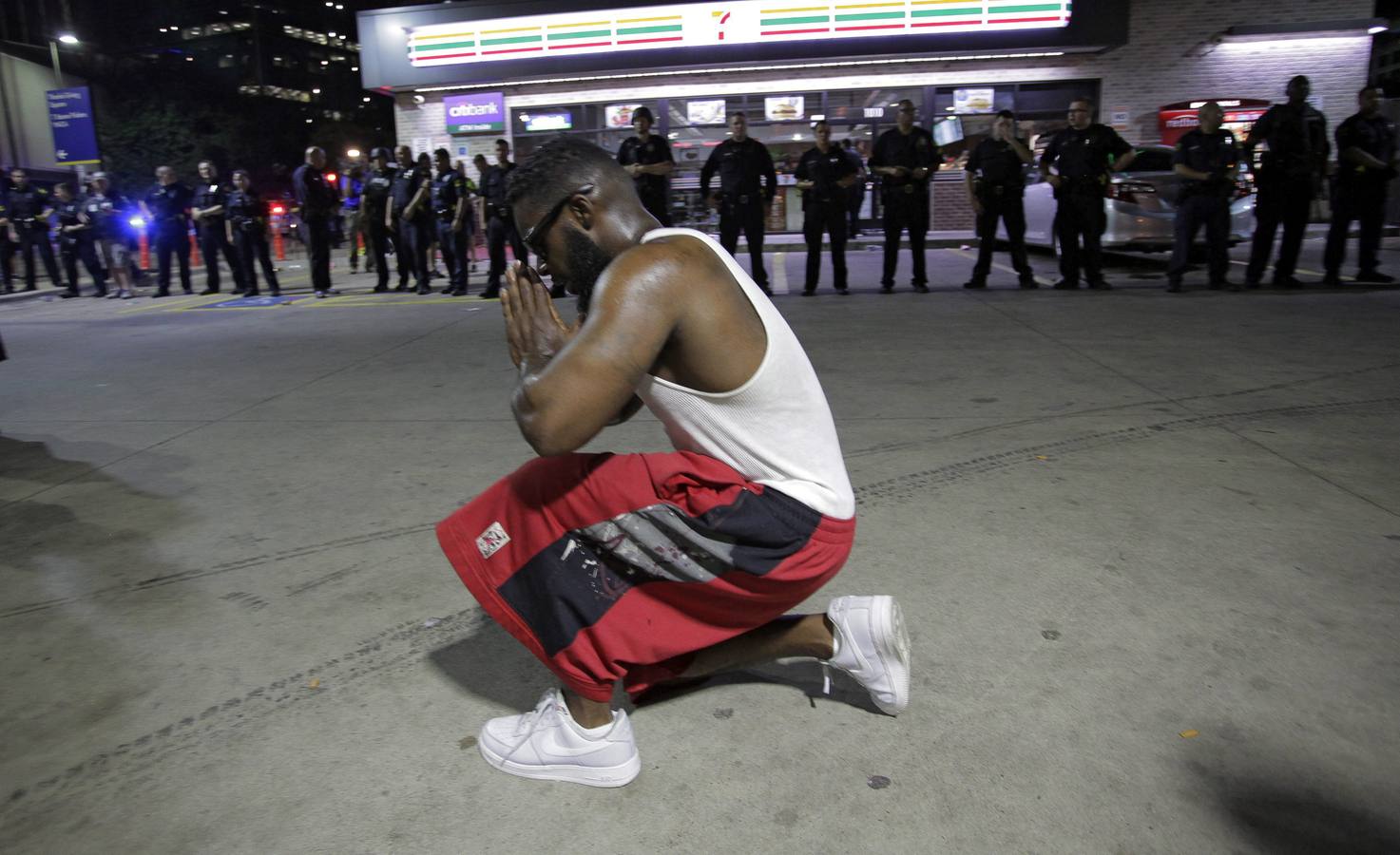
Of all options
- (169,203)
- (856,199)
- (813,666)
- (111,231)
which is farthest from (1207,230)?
(111,231)

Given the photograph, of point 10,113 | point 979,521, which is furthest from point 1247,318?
point 10,113

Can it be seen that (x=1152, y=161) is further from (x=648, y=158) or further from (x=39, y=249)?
(x=39, y=249)

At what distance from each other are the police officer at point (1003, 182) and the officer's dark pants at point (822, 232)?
140cm

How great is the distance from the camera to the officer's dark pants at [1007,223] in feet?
31.0

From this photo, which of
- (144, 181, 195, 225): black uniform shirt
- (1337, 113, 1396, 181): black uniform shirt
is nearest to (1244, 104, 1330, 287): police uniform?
(1337, 113, 1396, 181): black uniform shirt

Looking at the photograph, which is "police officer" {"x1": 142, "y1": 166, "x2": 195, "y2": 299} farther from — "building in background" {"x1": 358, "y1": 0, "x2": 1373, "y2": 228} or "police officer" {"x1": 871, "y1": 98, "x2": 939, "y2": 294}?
"police officer" {"x1": 871, "y1": 98, "x2": 939, "y2": 294}

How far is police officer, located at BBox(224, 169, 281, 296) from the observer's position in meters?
11.6

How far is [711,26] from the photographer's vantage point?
17.2 m

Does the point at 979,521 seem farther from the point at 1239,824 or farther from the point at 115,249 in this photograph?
the point at 115,249

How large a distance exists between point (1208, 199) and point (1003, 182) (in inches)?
73.8

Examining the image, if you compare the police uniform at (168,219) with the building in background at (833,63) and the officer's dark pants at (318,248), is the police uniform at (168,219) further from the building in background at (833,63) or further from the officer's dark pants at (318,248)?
the building in background at (833,63)

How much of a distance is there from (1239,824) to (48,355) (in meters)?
9.13

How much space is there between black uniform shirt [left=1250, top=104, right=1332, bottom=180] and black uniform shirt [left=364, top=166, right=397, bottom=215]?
9.57m

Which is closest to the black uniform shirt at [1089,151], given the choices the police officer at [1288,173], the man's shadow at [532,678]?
the police officer at [1288,173]
